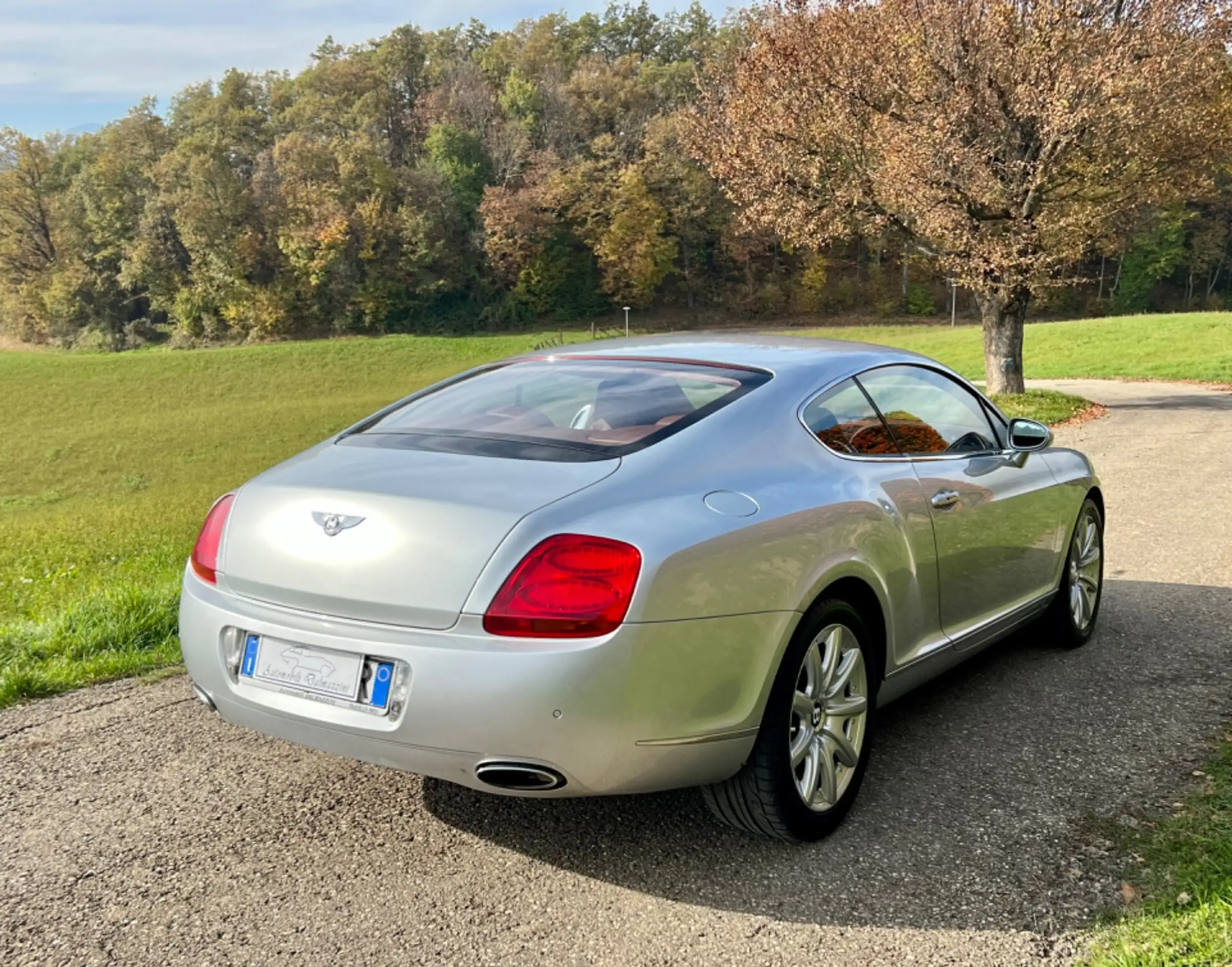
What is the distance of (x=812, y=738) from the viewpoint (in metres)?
3.17

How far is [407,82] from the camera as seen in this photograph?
104 meters

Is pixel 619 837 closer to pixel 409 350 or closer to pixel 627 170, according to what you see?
pixel 409 350

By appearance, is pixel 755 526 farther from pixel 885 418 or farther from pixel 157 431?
pixel 157 431

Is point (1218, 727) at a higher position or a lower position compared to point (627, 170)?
lower

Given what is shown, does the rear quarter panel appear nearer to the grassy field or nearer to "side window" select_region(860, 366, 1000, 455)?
"side window" select_region(860, 366, 1000, 455)

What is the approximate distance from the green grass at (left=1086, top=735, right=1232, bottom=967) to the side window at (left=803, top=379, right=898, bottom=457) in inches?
57.9

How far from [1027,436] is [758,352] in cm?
150

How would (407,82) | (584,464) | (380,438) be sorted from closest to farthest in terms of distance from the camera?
1. (584,464)
2. (380,438)
3. (407,82)

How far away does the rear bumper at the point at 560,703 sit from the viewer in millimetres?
2578

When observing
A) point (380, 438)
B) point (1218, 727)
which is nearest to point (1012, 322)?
point (1218, 727)

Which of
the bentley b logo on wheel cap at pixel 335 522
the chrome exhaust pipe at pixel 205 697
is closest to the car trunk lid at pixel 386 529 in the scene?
the bentley b logo on wheel cap at pixel 335 522

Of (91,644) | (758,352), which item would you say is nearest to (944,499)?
(758,352)

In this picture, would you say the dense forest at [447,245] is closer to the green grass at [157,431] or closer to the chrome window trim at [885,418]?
the green grass at [157,431]

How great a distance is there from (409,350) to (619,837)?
62.2 meters
